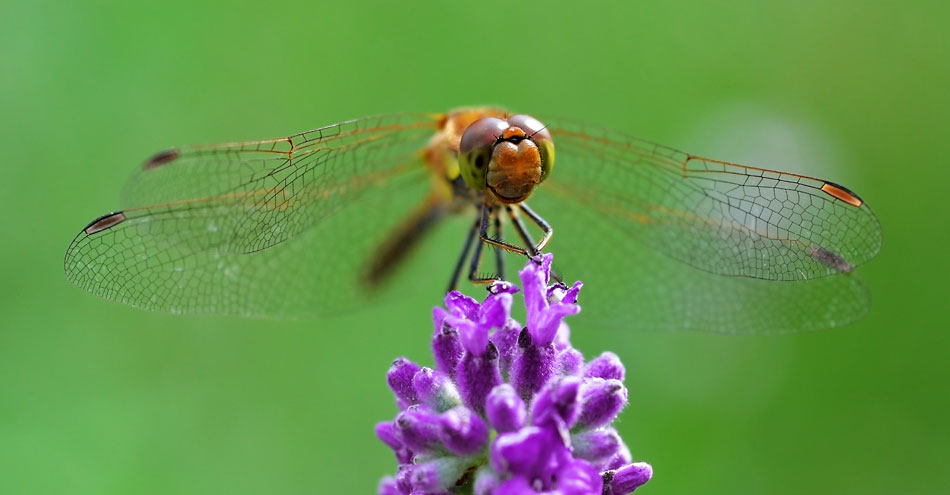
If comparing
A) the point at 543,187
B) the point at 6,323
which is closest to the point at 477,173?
the point at 543,187

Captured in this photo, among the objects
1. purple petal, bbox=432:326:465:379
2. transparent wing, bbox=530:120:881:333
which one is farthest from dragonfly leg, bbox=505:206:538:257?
purple petal, bbox=432:326:465:379

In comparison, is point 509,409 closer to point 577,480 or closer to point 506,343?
point 577,480

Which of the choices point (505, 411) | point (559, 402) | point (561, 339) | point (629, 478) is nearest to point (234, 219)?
point (561, 339)

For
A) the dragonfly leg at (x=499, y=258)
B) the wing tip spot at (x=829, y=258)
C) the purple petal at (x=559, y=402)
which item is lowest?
the purple petal at (x=559, y=402)

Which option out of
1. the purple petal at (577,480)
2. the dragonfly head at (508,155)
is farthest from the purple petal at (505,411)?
the dragonfly head at (508,155)

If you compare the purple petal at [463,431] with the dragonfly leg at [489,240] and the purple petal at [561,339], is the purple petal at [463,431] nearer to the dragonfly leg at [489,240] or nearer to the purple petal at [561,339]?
the purple petal at [561,339]

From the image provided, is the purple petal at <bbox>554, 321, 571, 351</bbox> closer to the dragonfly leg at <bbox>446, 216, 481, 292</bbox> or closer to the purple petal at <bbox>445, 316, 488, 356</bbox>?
the purple petal at <bbox>445, 316, 488, 356</bbox>
